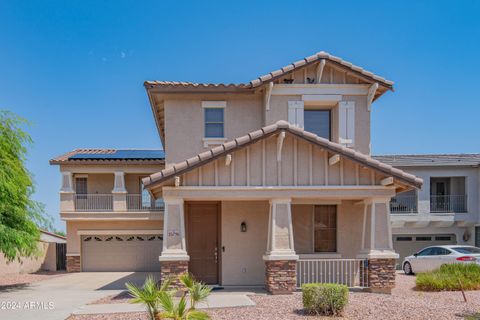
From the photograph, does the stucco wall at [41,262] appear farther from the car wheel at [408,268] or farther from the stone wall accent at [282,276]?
the car wheel at [408,268]

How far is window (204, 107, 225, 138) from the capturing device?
1288 cm

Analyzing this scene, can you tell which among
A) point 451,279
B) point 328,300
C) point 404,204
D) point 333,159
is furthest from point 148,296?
point 404,204

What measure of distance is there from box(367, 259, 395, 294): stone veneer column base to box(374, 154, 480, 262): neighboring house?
11184 millimetres

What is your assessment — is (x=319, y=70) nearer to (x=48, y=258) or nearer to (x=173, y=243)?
(x=173, y=243)

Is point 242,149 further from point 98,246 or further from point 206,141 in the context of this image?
point 98,246

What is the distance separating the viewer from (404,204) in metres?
22.0

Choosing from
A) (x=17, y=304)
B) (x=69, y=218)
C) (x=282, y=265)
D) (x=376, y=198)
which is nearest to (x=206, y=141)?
(x=282, y=265)

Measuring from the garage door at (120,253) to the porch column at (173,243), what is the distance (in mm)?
10306

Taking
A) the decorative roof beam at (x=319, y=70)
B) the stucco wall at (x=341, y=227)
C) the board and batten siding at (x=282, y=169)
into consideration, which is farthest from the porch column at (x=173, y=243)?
the decorative roof beam at (x=319, y=70)

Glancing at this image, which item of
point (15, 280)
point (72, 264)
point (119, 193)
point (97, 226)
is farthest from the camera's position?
point (97, 226)

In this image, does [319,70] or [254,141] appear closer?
[254,141]

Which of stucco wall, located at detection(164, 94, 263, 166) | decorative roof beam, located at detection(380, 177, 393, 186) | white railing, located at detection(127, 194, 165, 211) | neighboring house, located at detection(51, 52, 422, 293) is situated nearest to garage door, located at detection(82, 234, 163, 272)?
white railing, located at detection(127, 194, 165, 211)

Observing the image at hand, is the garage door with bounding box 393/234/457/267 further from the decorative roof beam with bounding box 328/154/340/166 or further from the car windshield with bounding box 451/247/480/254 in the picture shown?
the decorative roof beam with bounding box 328/154/340/166

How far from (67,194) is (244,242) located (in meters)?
11.6
